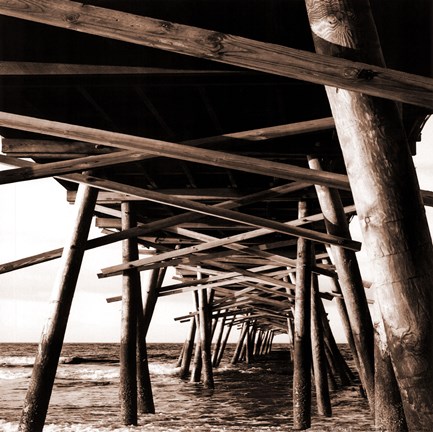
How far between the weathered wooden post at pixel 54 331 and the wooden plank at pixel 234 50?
3.76 metres

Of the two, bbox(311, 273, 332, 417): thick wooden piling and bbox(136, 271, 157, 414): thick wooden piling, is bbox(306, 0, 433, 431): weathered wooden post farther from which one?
bbox(311, 273, 332, 417): thick wooden piling

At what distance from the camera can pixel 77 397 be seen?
1388 centimetres

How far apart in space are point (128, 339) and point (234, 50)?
5.46 meters

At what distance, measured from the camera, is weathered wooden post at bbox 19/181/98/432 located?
5.58m

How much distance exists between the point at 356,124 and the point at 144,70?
106 inches

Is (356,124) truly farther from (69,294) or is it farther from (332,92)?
(69,294)

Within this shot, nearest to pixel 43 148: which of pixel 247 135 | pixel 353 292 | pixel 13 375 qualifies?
pixel 247 135

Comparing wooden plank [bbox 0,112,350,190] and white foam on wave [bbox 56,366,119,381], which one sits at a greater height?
wooden plank [bbox 0,112,350,190]

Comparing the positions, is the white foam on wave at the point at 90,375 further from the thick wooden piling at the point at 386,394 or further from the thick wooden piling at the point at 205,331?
the thick wooden piling at the point at 386,394

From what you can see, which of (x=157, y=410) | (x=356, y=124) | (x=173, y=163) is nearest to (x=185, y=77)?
(x=173, y=163)

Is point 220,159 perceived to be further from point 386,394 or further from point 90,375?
point 90,375

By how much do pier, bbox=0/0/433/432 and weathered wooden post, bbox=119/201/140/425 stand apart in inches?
0.7

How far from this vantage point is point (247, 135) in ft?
15.1

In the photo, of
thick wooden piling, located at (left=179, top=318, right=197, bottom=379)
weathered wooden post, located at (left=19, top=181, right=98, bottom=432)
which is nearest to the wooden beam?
weathered wooden post, located at (left=19, top=181, right=98, bottom=432)
